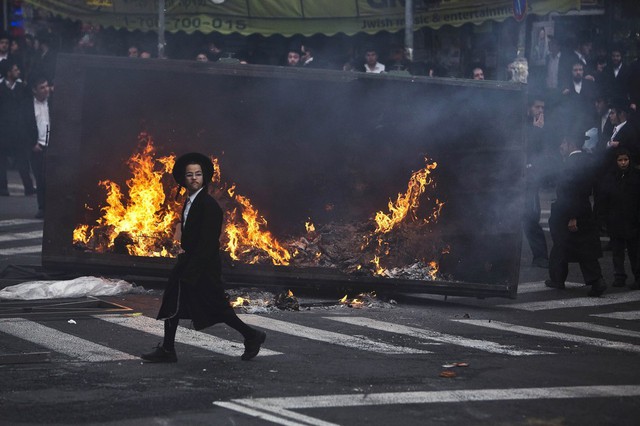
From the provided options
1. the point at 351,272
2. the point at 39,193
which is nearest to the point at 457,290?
the point at 351,272

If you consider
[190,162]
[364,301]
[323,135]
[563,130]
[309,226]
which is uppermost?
[563,130]

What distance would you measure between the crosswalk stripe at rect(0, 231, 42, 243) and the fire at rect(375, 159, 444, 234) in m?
5.78

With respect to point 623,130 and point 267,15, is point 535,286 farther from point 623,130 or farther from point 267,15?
point 267,15

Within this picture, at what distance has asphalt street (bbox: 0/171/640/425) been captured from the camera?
776 centimetres

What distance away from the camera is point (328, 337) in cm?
1066

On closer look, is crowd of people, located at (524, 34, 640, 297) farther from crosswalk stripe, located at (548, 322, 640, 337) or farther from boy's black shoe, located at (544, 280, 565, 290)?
crosswalk stripe, located at (548, 322, 640, 337)

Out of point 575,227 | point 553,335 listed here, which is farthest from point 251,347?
point 575,227

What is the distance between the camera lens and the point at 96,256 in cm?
1309

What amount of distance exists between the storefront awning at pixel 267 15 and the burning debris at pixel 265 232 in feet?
31.2

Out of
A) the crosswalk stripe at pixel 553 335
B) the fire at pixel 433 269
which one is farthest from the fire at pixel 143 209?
the crosswalk stripe at pixel 553 335

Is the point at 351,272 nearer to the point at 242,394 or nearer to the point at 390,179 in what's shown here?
the point at 390,179

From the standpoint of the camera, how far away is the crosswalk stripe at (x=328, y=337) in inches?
398

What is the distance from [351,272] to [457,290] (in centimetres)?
114

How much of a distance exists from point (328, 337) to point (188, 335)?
1204 millimetres
